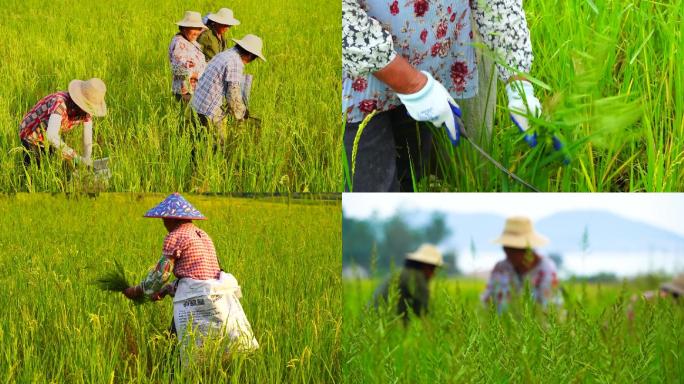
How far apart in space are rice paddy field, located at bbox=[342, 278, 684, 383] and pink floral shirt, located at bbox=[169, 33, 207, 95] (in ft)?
2.65

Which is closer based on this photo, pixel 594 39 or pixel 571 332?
pixel 571 332

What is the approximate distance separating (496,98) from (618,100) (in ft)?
1.20

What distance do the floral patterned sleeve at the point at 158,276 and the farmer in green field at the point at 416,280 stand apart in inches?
24.5

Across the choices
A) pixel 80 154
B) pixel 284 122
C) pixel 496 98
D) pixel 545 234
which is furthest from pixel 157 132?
pixel 545 234

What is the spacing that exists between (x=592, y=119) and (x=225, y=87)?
3.61 feet

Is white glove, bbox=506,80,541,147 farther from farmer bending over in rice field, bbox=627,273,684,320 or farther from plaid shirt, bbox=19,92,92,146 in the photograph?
plaid shirt, bbox=19,92,92,146

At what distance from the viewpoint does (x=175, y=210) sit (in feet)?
7.02

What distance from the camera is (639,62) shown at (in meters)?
2.26

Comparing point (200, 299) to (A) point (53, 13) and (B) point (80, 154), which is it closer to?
(B) point (80, 154)

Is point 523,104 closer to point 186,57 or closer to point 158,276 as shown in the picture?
point 186,57

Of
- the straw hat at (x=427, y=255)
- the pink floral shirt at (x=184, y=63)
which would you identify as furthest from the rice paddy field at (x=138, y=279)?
the pink floral shirt at (x=184, y=63)

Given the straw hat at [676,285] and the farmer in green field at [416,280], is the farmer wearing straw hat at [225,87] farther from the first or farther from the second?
the straw hat at [676,285]

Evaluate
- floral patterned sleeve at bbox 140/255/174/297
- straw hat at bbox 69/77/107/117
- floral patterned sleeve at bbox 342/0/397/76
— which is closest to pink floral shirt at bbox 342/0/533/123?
floral patterned sleeve at bbox 342/0/397/76

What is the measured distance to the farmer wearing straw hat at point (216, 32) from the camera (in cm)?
221
